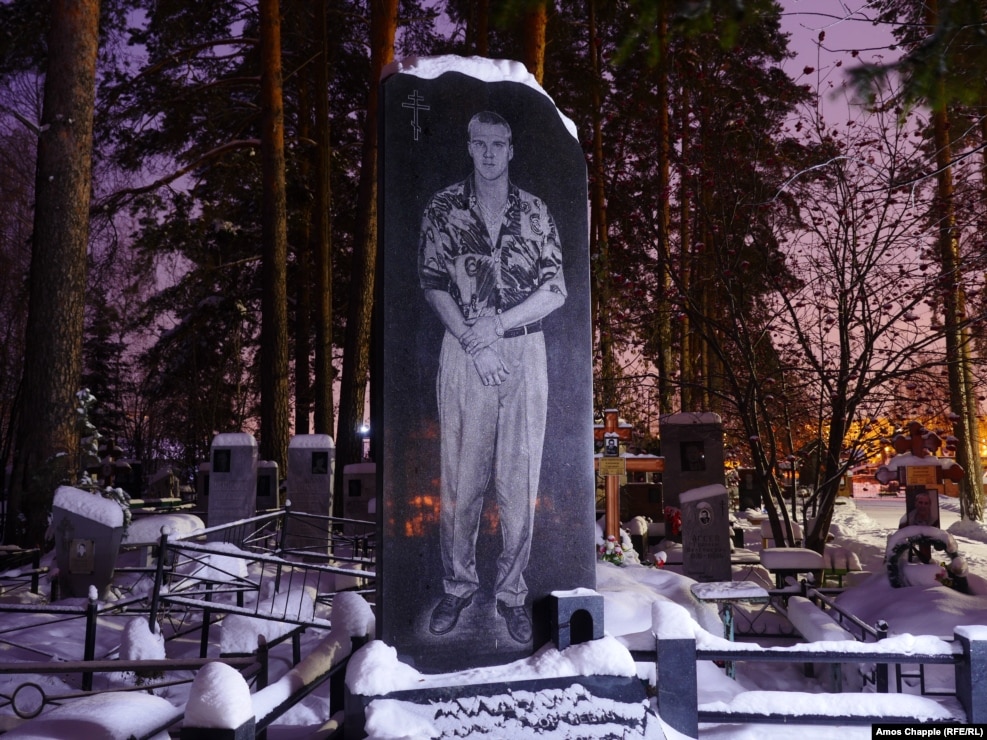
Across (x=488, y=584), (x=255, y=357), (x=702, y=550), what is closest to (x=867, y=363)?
(x=702, y=550)

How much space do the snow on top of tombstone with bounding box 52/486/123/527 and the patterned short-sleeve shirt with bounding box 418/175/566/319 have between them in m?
7.17

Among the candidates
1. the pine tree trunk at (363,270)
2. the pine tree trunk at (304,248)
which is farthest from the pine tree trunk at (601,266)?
the pine tree trunk at (304,248)

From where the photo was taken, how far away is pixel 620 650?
4.36m

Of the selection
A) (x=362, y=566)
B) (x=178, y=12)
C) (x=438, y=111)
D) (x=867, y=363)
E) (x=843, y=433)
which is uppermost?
(x=178, y=12)

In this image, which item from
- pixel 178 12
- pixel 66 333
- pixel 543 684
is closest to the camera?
pixel 543 684

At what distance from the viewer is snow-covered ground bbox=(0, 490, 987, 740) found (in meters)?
4.14

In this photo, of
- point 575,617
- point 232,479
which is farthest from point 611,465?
point 575,617

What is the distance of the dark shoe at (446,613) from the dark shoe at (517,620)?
22cm

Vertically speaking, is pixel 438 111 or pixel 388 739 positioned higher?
pixel 438 111

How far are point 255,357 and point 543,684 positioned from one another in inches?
909

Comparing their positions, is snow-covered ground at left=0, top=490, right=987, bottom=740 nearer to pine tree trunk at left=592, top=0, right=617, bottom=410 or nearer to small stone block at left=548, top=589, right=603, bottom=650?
small stone block at left=548, top=589, right=603, bottom=650

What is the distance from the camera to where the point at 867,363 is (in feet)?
35.3

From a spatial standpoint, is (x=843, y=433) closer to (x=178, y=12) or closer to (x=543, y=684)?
(x=543, y=684)

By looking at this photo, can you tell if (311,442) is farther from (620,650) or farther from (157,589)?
(620,650)
